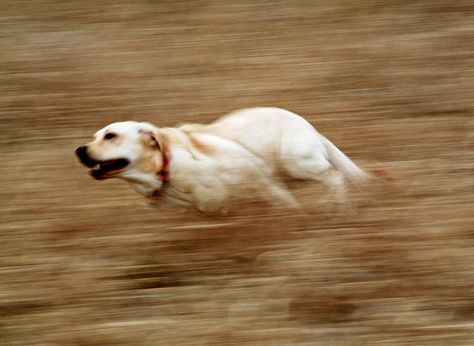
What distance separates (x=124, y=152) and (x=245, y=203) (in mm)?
Result: 636

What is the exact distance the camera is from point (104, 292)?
13.5 feet

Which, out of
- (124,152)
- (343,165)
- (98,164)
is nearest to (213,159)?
(124,152)

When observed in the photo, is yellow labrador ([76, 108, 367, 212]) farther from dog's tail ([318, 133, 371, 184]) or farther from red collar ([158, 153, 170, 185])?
dog's tail ([318, 133, 371, 184])

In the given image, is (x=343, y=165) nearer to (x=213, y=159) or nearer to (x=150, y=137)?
(x=213, y=159)

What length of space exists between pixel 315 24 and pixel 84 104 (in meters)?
2.15

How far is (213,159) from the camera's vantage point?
4.54 metres

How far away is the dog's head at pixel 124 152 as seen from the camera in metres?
4.42

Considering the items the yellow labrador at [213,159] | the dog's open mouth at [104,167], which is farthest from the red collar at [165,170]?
the dog's open mouth at [104,167]

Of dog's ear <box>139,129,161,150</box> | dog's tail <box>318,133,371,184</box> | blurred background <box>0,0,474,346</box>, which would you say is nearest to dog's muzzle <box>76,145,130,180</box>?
dog's ear <box>139,129,161,150</box>

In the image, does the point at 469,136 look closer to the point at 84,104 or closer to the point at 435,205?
the point at 435,205

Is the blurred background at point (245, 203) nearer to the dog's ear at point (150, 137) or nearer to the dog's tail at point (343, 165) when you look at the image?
the dog's tail at point (343, 165)

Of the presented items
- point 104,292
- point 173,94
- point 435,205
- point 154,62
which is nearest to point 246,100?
point 173,94

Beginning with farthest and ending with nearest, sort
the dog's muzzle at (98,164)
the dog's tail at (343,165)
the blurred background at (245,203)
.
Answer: the dog's tail at (343,165), the dog's muzzle at (98,164), the blurred background at (245,203)

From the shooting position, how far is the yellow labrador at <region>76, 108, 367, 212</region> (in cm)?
445
